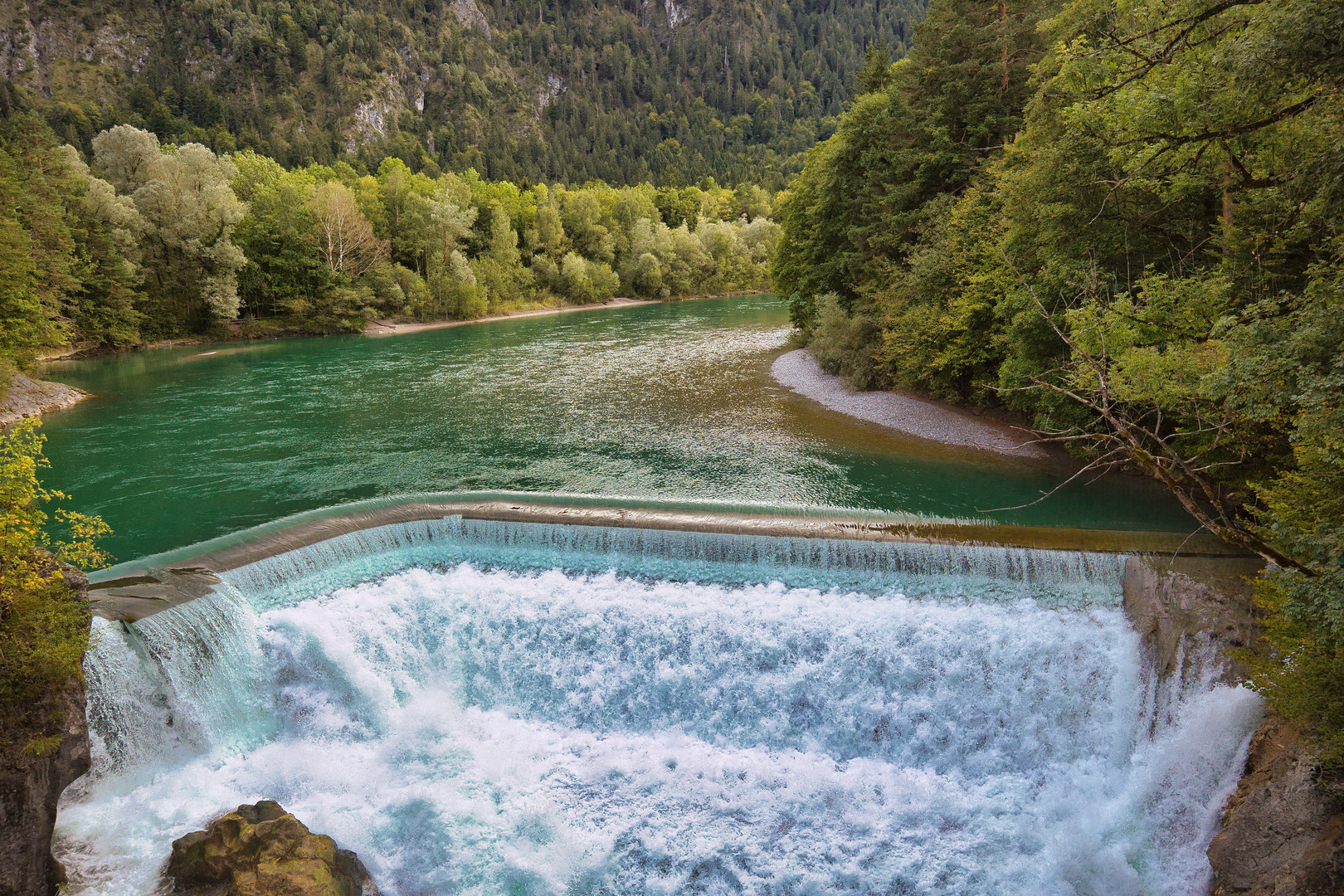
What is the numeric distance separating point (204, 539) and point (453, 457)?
5839mm

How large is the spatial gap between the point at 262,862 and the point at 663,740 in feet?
15.4

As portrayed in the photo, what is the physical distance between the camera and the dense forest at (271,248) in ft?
103

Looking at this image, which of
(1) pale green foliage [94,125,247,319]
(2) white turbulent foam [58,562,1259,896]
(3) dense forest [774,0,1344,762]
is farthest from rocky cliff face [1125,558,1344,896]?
(1) pale green foliage [94,125,247,319]

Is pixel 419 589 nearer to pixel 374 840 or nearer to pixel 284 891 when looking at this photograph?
pixel 374 840

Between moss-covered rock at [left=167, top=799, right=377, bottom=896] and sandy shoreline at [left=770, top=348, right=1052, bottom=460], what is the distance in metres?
13.3

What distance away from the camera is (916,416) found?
19781mm

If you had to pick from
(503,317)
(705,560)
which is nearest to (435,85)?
(503,317)

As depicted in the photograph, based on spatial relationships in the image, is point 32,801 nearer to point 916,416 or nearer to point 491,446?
point 491,446

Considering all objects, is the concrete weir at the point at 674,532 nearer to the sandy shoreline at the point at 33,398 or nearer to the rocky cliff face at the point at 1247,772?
the rocky cliff face at the point at 1247,772

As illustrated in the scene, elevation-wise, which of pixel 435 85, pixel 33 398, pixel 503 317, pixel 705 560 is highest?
pixel 435 85

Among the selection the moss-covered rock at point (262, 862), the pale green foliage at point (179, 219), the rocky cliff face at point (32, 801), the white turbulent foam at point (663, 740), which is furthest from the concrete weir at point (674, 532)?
the pale green foliage at point (179, 219)

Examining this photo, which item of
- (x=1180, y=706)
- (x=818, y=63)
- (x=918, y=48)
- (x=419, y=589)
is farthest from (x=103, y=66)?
(x=818, y=63)

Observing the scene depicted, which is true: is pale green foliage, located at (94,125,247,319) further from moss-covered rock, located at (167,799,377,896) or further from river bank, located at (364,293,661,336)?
moss-covered rock, located at (167,799,377,896)

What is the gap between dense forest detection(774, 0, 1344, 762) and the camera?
20.3 feet
